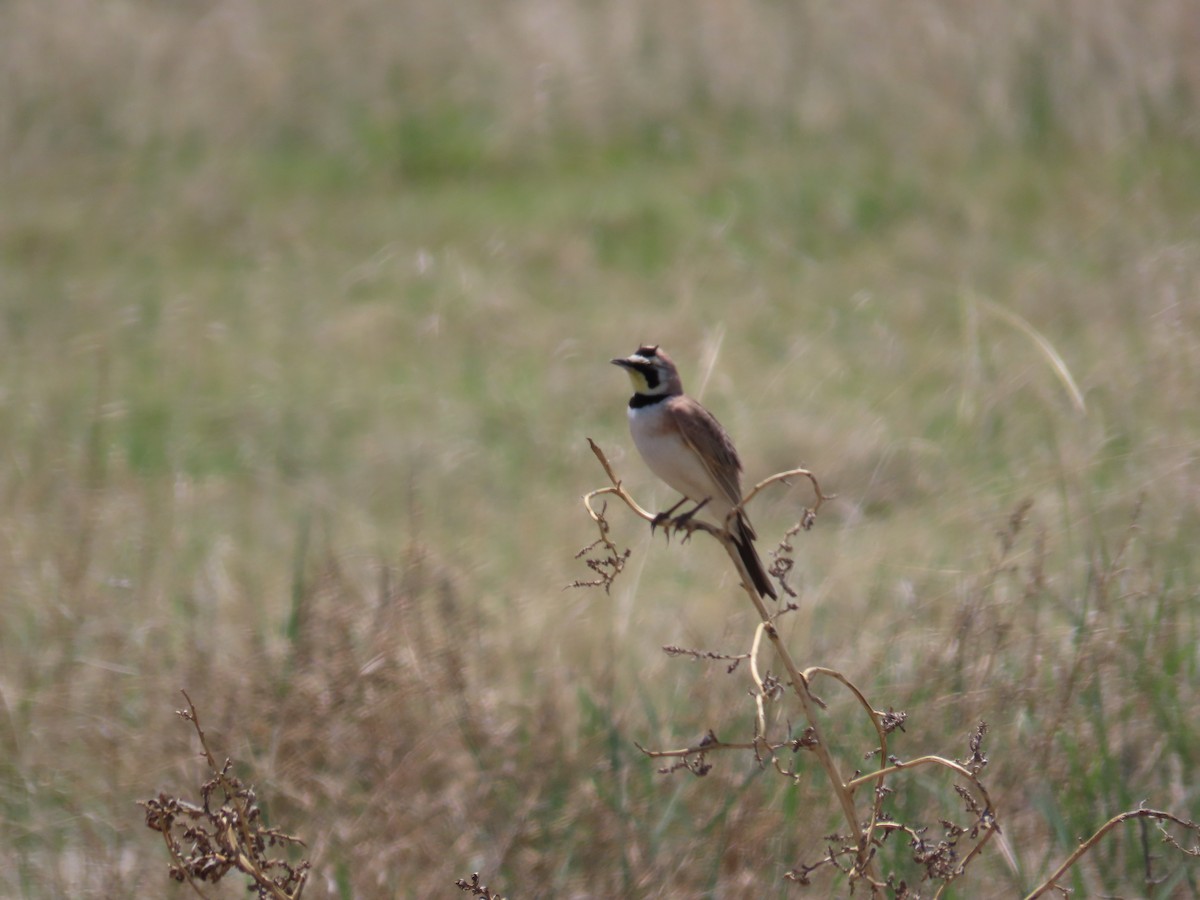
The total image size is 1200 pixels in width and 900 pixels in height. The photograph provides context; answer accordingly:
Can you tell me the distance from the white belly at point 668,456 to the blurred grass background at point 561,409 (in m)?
0.26

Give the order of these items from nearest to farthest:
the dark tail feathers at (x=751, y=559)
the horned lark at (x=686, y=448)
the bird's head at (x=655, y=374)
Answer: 1. the dark tail feathers at (x=751, y=559)
2. the horned lark at (x=686, y=448)
3. the bird's head at (x=655, y=374)

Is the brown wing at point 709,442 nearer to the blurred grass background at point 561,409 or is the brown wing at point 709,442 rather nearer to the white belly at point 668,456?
the white belly at point 668,456

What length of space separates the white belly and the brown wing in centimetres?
2

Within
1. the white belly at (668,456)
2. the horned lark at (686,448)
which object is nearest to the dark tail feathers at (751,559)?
the horned lark at (686,448)

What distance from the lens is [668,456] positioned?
3.37m

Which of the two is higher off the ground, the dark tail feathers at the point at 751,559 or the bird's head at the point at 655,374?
the bird's head at the point at 655,374

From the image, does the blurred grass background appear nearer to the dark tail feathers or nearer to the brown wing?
the brown wing

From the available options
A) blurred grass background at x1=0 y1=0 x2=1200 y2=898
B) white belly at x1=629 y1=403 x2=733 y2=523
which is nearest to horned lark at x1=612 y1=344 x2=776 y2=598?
white belly at x1=629 y1=403 x2=733 y2=523

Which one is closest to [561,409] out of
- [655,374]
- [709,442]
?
[655,374]

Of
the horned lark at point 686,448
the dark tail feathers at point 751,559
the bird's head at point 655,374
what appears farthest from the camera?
the bird's head at point 655,374

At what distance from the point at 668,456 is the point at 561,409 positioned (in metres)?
3.88

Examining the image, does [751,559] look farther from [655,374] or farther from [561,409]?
[561,409]

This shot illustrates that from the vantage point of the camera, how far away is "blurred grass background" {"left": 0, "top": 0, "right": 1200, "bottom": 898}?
3455 mm

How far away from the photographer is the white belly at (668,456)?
3.37m
